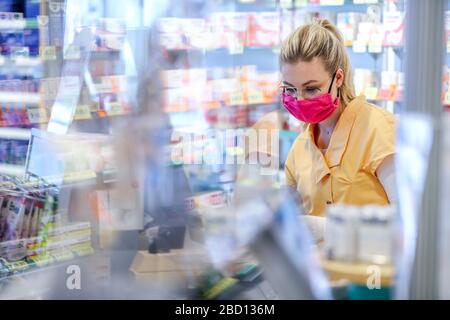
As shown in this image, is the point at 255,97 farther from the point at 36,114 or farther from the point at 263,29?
the point at 36,114

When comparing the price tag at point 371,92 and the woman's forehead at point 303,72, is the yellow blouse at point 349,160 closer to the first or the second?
the woman's forehead at point 303,72

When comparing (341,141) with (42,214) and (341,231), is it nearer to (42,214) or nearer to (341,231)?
(341,231)

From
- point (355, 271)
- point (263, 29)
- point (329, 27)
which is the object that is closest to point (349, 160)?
point (329, 27)

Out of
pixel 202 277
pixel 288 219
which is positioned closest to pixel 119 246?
pixel 202 277

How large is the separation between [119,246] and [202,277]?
0.91ft

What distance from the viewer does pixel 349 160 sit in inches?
67.7

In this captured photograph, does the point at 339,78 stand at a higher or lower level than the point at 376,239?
higher

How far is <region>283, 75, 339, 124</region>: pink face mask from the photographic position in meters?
1.78

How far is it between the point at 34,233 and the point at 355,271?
940 millimetres

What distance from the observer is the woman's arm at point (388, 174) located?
1557mm

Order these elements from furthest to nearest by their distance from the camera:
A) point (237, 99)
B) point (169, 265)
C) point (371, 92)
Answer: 1. point (237, 99)
2. point (371, 92)
3. point (169, 265)

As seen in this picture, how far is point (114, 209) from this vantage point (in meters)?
1.64

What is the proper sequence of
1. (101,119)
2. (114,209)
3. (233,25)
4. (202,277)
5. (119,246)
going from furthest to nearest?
(233,25)
(101,119)
(114,209)
(119,246)
(202,277)

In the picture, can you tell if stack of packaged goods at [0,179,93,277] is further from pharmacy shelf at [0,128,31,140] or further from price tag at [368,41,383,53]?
price tag at [368,41,383,53]
